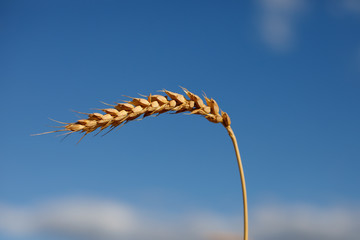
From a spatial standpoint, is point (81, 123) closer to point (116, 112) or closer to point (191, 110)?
point (116, 112)

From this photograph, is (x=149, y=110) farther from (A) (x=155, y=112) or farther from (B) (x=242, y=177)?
(B) (x=242, y=177)

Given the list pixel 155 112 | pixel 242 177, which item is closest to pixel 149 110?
pixel 155 112

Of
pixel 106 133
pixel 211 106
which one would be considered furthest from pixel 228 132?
pixel 106 133

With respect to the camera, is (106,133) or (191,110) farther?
(191,110)

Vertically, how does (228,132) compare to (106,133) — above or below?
above
